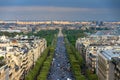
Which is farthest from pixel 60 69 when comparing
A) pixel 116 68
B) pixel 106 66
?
pixel 116 68

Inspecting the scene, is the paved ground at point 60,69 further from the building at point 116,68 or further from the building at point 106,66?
the building at point 116,68

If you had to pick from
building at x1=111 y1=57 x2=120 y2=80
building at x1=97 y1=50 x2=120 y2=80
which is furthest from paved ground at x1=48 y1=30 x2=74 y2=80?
building at x1=111 y1=57 x2=120 y2=80

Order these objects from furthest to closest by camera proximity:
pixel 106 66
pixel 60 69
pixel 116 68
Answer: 1. pixel 60 69
2. pixel 106 66
3. pixel 116 68

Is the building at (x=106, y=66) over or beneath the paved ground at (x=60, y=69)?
over

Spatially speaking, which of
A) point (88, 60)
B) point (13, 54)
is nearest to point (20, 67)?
point (13, 54)

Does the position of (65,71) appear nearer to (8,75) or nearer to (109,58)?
(109,58)

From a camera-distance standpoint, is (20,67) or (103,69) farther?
(20,67)

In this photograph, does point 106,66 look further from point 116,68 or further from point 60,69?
point 60,69

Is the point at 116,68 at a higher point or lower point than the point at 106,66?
higher

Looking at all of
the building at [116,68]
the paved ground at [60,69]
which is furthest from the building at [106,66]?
the paved ground at [60,69]

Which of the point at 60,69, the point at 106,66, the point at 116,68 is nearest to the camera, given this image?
the point at 116,68

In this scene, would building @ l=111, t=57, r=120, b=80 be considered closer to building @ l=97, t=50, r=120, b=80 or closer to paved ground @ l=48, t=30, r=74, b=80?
building @ l=97, t=50, r=120, b=80
